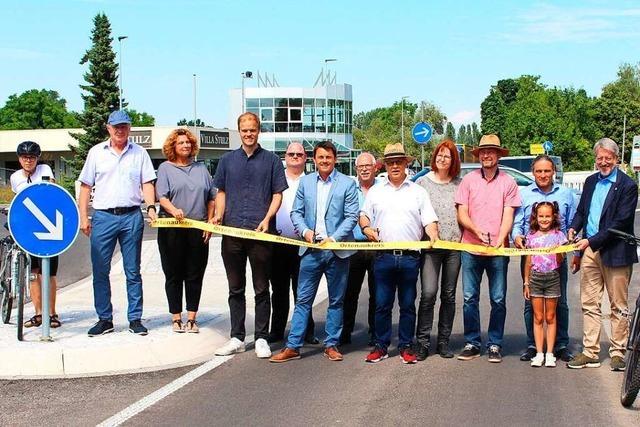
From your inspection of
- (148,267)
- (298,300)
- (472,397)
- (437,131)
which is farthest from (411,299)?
(437,131)

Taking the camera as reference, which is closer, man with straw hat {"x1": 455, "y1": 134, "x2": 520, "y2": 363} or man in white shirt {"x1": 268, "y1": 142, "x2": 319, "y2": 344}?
man with straw hat {"x1": 455, "y1": 134, "x2": 520, "y2": 363}

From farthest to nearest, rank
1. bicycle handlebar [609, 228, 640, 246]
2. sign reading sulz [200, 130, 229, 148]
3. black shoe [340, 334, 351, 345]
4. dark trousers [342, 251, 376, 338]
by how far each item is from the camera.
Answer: sign reading sulz [200, 130, 229, 148], black shoe [340, 334, 351, 345], dark trousers [342, 251, 376, 338], bicycle handlebar [609, 228, 640, 246]

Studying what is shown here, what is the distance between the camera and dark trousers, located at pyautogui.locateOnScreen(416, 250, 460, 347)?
8.44 meters

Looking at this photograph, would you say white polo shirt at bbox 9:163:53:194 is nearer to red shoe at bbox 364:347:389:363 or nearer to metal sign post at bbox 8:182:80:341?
metal sign post at bbox 8:182:80:341

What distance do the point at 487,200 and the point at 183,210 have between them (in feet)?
9.63

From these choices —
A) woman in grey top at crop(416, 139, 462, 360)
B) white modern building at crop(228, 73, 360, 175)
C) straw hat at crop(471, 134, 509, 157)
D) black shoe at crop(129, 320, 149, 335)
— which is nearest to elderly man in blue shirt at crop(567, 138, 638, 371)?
straw hat at crop(471, 134, 509, 157)

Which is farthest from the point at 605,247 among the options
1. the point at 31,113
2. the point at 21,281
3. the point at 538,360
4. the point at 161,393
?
the point at 31,113

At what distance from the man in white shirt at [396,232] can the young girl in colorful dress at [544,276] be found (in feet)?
3.00

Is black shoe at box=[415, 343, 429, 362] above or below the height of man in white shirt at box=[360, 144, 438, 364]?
below

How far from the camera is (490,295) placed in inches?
333

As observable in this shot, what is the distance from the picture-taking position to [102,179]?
8852mm

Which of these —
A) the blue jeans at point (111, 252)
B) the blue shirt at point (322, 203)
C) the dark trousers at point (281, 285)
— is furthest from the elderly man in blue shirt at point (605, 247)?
the blue jeans at point (111, 252)

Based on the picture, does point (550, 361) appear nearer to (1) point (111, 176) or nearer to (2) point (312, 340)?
(2) point (312, 340)

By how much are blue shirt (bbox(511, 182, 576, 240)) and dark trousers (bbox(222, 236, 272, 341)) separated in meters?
2.34
